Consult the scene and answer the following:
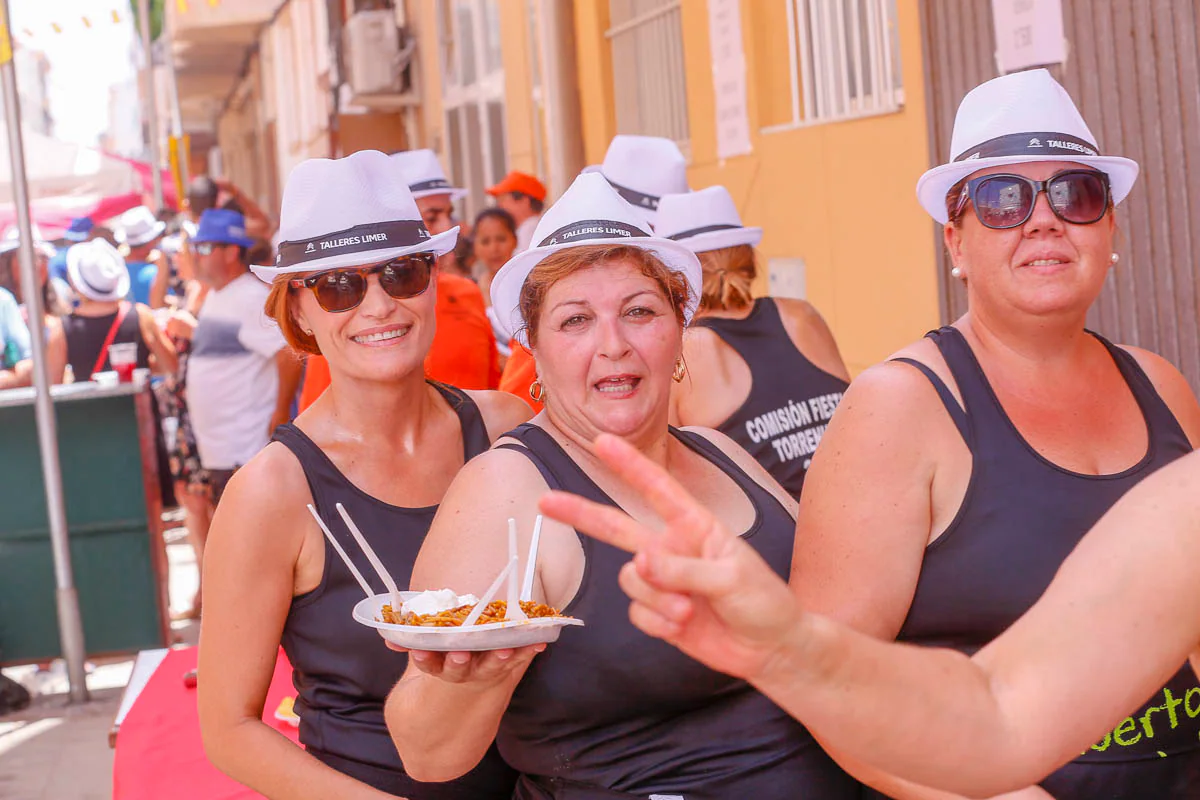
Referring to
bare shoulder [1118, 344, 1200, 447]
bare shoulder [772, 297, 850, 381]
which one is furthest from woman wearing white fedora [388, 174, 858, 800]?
bare shoulder [772, 297, 850, 381]

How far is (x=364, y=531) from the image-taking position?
8.54 feet

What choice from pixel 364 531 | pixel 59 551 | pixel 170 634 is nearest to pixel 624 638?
pixel 364 531

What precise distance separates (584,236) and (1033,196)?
2.48 feet

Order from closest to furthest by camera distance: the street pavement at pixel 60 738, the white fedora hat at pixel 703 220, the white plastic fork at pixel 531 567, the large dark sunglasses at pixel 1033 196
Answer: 1. the white plastic fork at pixel 531 567
2. the large dark sunglasses at pixel 1033 196
3. the white fedora hat at pixel 703 220
4. the street pavement at pixel 60 738

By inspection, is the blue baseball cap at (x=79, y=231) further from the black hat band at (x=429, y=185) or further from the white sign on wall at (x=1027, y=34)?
the white sign on wall at (x=1027, y=34)

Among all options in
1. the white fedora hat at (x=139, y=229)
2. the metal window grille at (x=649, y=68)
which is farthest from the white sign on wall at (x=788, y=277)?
the white fedora hat at (x=139, y=229)

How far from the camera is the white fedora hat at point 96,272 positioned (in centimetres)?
823

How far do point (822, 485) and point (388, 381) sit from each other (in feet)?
3.05

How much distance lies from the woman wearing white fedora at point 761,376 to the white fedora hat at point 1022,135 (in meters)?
1.33

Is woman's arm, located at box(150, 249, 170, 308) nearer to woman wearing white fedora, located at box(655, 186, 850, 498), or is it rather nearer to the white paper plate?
woman wearing white fedora, located at box(655, 186, 850, 498)

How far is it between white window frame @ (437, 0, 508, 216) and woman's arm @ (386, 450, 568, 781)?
36.7 feet

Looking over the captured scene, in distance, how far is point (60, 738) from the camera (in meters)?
6.16

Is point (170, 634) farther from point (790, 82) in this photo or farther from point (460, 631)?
point (460, 631)

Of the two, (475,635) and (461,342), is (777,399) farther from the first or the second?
(475,635)
